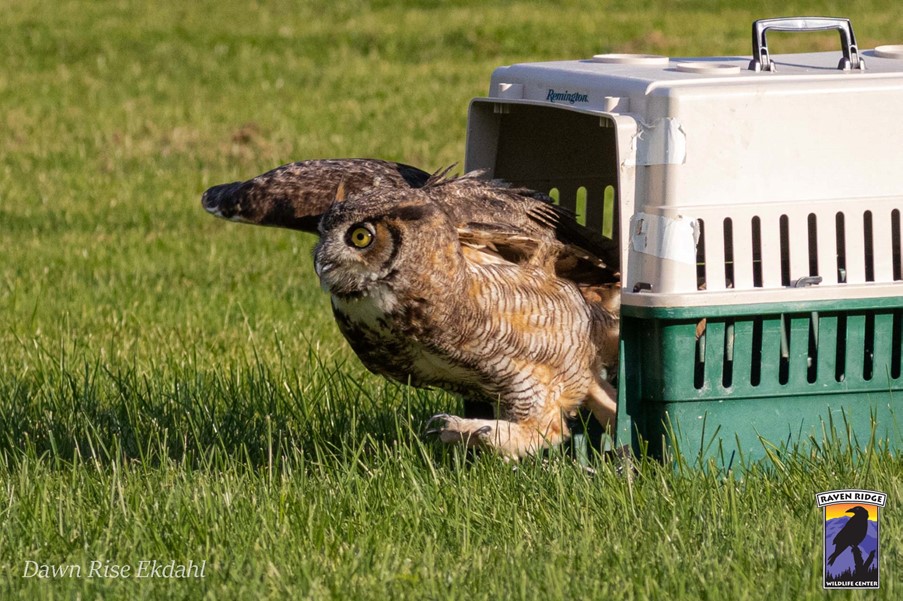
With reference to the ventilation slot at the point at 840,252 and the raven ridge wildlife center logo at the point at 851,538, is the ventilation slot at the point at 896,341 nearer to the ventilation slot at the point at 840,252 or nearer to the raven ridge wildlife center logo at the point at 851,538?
the ventilation slot at the point at 840,252

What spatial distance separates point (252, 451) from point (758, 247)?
1723mm

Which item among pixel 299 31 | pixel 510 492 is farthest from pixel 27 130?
pixel 510 492

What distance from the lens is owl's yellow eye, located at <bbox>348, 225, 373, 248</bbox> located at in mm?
3619

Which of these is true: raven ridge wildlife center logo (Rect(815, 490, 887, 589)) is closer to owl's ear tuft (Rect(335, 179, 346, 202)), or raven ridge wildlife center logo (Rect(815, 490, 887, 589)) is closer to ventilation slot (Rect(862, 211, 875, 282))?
ventilation slot (Rect(862, 211, 875, 282))

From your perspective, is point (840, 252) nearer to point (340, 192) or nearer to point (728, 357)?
point (728, 357)

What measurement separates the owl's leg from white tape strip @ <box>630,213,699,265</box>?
0.65m

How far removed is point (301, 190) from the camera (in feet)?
13.6

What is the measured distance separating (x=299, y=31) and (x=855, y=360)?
13.8m

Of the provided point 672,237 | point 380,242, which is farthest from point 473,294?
point 672,237

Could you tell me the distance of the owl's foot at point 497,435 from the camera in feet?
12.6

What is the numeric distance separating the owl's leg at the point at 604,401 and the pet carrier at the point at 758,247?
29 centimetres

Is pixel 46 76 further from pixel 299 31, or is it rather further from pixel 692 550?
pixel 692 550

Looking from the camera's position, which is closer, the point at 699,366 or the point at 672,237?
the point at 672,237

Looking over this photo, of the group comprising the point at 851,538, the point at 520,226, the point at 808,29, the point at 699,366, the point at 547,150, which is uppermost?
the point at 808,29
